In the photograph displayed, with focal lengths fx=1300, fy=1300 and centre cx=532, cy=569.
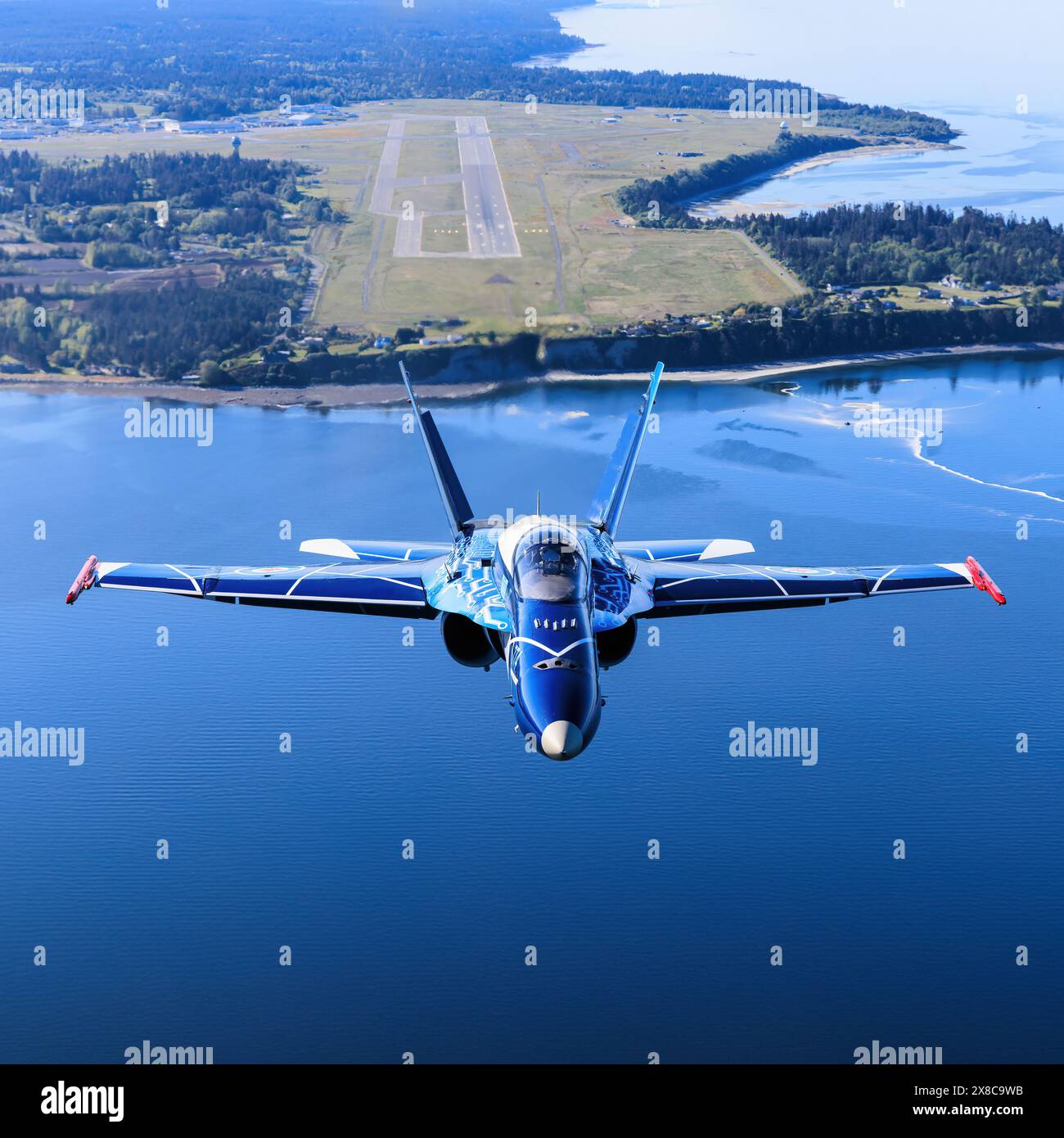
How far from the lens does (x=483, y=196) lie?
93812 millimetres

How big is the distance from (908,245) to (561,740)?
77.8 m

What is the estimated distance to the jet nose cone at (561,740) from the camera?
23578 millimetres

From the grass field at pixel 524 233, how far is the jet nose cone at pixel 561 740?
52232 mm

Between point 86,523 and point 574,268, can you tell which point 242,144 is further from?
point 86,523

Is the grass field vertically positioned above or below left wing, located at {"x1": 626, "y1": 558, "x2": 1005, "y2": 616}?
above

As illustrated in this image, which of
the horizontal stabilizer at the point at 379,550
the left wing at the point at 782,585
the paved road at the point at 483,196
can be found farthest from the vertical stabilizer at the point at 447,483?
the paved road at the point at 483,196

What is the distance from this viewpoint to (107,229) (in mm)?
89688

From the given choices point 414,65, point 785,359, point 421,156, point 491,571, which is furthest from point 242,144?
point 491,571

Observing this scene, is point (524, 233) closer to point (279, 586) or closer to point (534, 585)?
point (279, 586)

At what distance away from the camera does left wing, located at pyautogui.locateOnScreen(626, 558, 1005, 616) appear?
3000 centimetres

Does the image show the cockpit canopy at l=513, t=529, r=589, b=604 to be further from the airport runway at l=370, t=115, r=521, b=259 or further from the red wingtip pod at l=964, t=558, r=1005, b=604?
the airport runway at l=370, t=115, r=521, b=259

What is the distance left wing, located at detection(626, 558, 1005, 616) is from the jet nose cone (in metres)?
6.46

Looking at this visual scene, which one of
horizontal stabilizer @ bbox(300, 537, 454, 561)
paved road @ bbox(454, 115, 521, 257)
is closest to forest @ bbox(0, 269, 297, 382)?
paved road @ bbox(454, 115, 521, 257)

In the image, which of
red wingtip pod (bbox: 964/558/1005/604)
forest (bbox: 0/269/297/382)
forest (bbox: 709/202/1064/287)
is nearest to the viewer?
→ red wingtip pod (bbox: 964/558/1005/604)
